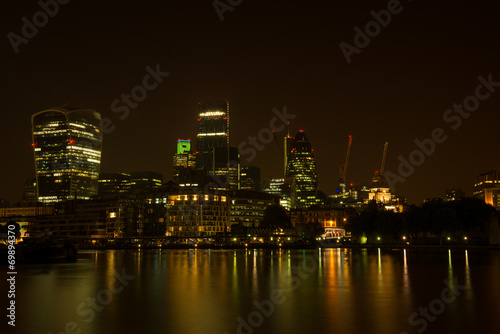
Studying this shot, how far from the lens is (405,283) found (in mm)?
41188

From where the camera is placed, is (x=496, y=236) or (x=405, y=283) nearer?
(x=405, y=283)

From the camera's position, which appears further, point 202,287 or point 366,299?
point 202,287

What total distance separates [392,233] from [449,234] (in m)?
22.9

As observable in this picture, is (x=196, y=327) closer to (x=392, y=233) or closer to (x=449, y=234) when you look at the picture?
(x=449, y=234)

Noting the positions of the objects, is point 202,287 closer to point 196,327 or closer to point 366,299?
point 366,299

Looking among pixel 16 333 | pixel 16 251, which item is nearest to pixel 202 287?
pixel 16 333

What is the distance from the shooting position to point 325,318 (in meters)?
25.6

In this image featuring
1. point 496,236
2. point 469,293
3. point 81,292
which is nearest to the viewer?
point 469,293

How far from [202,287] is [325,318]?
1560cm

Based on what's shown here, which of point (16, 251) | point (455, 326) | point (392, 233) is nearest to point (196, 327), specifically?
point (455, 326)

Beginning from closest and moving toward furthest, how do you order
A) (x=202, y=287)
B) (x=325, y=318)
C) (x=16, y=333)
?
1. (x=16, y=333)
2. (x=325, y=318)
3. (x=202, y=287)

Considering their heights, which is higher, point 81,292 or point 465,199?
point 465,199

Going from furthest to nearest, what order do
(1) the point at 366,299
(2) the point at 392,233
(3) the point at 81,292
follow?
(2) the point at 392,233 → (3) the point at 81,292 → (1) the point at 366,299

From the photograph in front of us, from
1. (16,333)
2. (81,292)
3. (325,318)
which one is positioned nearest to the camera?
(16,333)
